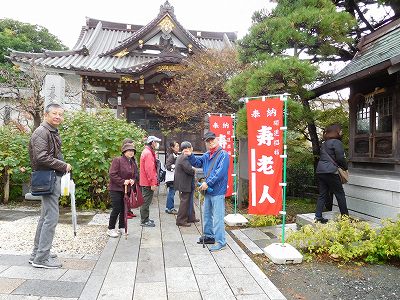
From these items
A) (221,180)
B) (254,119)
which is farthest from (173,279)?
(254,119)

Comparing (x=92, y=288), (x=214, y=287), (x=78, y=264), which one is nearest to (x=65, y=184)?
(x=78, y=264)

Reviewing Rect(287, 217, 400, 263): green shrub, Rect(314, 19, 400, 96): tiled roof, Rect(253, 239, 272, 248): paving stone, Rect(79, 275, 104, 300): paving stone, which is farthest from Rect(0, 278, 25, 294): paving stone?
Rect(314, 19, 400, 96): tiled roof

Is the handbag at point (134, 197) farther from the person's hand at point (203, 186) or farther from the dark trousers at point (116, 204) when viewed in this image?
the person's hand at point (203, 186)

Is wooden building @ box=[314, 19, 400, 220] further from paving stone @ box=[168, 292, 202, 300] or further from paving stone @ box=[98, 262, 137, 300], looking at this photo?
paving stone @ box=[98, 262, 137, 300]

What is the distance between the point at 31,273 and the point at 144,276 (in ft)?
5.04

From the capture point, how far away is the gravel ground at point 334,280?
158 inches

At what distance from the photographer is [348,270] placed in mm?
4785

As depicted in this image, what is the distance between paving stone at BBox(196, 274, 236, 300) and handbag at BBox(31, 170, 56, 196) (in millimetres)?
2414

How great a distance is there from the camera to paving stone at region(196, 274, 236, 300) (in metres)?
3.73

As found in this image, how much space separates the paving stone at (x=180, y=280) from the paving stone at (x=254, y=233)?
7.37 ft

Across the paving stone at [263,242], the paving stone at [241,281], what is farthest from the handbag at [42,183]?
the paving stone at [263,242]

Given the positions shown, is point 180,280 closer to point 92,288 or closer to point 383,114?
point 92,288

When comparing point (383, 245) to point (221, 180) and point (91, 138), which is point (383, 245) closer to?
point (221, 180)

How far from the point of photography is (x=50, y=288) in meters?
3.79
